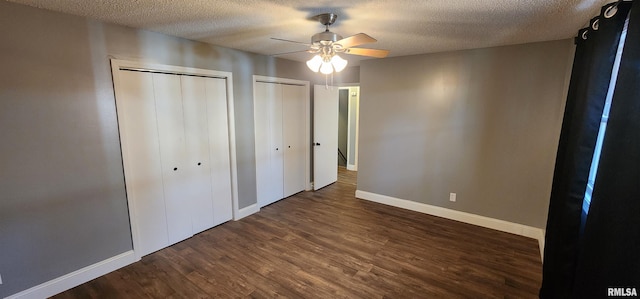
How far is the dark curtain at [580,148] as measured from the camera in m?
1.51

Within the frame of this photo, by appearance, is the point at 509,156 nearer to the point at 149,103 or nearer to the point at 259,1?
the point at 259,1

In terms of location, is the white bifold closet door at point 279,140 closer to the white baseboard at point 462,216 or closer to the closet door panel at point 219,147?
the closet door panel at point 219,147

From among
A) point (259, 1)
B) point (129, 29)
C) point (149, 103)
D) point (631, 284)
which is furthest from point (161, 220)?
point (631, 284)

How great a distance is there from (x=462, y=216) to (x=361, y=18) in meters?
3.01

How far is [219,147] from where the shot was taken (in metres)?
3.48

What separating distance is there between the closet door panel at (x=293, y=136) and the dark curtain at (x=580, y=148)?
3.46m

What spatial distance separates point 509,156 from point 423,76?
1497 mm

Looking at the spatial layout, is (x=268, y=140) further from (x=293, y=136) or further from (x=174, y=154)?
(x=174, y=154)

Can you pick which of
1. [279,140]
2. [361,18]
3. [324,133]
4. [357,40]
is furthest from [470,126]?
[279,140]

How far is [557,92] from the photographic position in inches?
115

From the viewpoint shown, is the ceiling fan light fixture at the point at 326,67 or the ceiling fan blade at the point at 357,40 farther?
the ceiling fan light fixture at the point at 326,67

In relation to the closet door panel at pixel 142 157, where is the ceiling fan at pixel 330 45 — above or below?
above

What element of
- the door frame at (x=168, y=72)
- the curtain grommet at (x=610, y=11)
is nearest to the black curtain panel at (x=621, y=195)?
the curtain grommet at (x=610, y=11)

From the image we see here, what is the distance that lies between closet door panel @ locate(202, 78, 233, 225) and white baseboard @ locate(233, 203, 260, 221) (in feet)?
0.33
